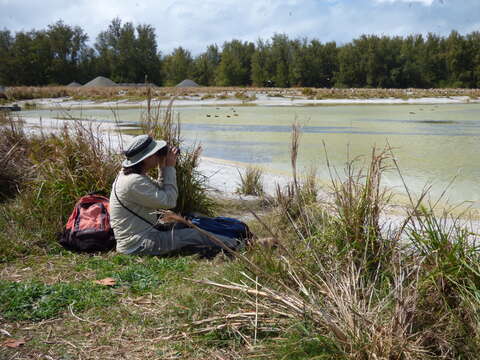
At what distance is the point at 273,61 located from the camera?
1823 inches

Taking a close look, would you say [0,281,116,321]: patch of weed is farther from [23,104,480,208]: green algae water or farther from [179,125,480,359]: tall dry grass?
[23,104,480,208]: green algae water

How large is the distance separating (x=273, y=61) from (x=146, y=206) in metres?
44.6

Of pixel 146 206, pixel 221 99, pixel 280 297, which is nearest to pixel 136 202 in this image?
pixel 146 206

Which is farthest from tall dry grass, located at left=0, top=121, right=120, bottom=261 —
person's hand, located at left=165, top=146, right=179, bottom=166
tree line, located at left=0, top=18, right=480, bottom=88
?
tree line, located at left=0, top=18, right=480, bottom=88

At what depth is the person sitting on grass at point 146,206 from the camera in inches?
127

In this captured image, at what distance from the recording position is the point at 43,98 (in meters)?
25.0

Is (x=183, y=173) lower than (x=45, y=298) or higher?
higher

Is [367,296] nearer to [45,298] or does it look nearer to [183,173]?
[45,298]

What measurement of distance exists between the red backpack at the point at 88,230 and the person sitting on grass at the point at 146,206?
4.5 inches

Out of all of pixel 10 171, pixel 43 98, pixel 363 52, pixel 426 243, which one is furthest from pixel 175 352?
pixel 363 52

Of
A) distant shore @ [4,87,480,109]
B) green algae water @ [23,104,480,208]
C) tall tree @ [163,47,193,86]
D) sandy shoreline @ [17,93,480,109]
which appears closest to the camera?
green algae water @ [23,104,480,208]

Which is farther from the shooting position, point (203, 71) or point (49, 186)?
point (203, 71)

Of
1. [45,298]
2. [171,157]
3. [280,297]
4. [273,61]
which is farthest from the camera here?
[273,61]

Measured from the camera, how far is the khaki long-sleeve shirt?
3215 millimetres
